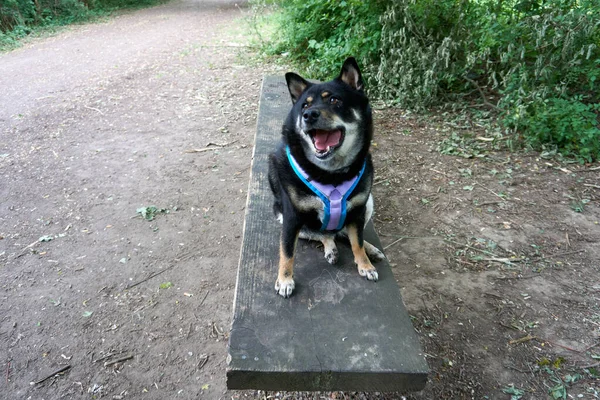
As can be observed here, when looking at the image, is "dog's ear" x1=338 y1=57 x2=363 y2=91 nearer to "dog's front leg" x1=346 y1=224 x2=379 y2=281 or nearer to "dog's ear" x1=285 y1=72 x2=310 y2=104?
"dog's ear" x1=285 y1=72 x2=310 y2=104

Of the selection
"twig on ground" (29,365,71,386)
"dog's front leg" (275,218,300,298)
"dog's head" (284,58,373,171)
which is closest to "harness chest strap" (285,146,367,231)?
"dog's head" (284,58,373,171)

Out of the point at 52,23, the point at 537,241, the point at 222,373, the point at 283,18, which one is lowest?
the point at 537,241

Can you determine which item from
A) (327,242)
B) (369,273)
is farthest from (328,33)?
(369,273)

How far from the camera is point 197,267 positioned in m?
3.46

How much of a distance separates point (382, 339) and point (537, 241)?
2449 millimetres

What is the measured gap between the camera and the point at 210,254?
3.61m

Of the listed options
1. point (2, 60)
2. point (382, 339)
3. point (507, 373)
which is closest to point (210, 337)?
point (382, 339)

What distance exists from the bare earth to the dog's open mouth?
1541 millimetres

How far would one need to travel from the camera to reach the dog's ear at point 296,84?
99.1 inches

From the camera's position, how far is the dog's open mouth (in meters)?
2.22

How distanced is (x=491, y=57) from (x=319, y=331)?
5458 millimetres

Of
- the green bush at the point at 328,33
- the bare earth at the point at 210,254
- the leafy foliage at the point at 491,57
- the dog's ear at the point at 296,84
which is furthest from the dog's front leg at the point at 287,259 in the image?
the green bush at the point at 328,33

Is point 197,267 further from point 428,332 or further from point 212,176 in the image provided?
point 428,332

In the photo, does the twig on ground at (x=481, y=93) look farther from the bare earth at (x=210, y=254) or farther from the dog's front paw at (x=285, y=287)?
the dog's front paw at (x=285, y=287)
